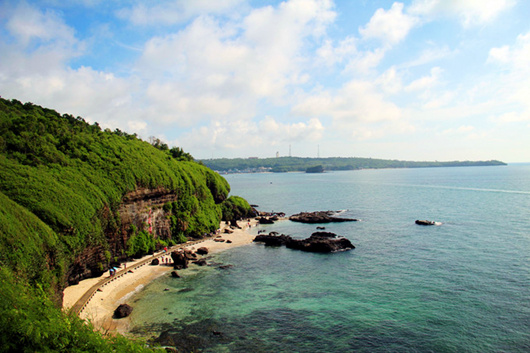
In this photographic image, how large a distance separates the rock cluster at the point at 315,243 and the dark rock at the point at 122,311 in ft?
115

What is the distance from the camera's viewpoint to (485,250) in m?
54.2

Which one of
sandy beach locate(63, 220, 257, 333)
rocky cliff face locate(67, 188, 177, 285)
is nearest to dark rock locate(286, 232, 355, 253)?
sandy beach locate(63, 220, 257, 333)

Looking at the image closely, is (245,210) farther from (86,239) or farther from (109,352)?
(109,352)

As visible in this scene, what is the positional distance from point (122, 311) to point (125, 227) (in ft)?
63.1

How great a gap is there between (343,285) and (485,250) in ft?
97.1

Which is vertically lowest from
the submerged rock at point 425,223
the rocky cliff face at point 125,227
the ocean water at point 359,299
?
the ocean water at point 359,299

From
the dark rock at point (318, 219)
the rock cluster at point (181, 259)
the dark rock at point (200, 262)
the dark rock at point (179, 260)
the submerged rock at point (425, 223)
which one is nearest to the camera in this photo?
the dark rock at point (179, 260)

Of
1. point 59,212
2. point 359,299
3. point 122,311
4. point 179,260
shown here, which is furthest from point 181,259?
point 359,299

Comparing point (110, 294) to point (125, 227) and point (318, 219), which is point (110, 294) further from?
point (318, 219)

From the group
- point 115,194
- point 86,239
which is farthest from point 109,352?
point 115,194

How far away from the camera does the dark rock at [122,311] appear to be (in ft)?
110

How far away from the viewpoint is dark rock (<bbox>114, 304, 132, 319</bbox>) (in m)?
33.6

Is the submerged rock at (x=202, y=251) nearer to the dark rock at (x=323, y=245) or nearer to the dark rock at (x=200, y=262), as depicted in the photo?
the dark rock at (x=200, y=262)

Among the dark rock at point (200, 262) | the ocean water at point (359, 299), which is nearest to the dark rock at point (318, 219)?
the ocean water at point (359, 299)
